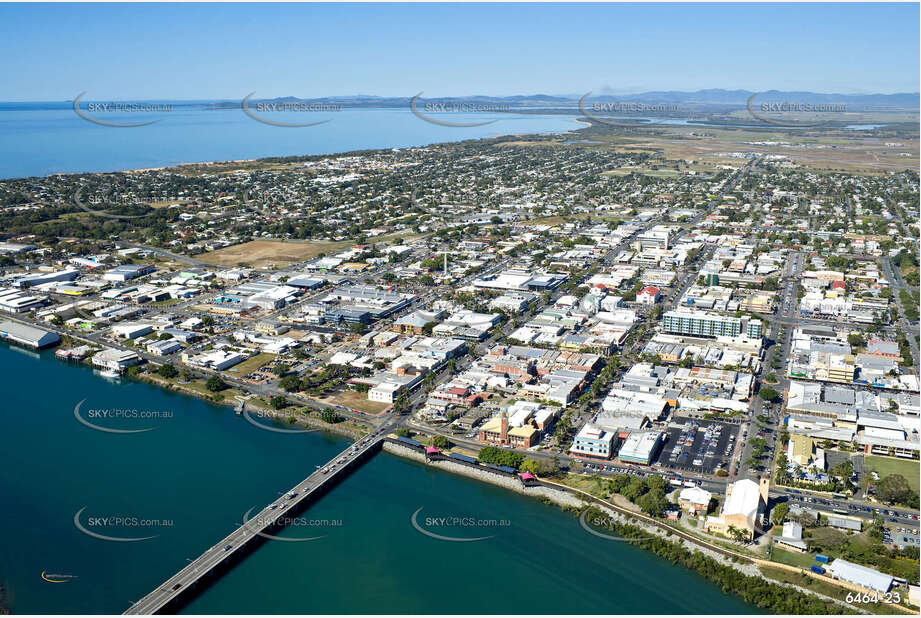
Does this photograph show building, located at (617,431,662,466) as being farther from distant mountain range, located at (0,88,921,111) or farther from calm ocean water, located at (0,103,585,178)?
distant mountain range, located at (0,88,921,111)

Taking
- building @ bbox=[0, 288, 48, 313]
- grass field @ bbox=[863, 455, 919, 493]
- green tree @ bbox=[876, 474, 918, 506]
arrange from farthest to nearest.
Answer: building @ bbox=[0, 288, 48, 313]
grass field @ bbox=[863, 455, 919, 493]
green tree @ bbox=[876, 474, 918, 506]

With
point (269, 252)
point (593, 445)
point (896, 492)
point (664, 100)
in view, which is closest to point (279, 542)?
point (593, 445)

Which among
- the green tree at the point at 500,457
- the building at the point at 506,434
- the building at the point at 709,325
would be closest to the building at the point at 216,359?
the building at the point at 506,434

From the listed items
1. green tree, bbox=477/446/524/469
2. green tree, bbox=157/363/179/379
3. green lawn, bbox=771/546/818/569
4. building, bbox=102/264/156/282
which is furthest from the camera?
building, bbox=102/264/156/282

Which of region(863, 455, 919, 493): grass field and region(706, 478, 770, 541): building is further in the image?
region(863, 455, 919, 493): grass field

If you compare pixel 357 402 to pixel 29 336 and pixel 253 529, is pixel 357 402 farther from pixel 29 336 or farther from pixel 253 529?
pixel 29 336

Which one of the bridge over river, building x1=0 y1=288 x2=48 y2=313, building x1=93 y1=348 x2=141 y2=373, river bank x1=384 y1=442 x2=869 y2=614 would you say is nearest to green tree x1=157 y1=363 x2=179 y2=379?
building x1=93 y1=348 x2=141 y2=373
